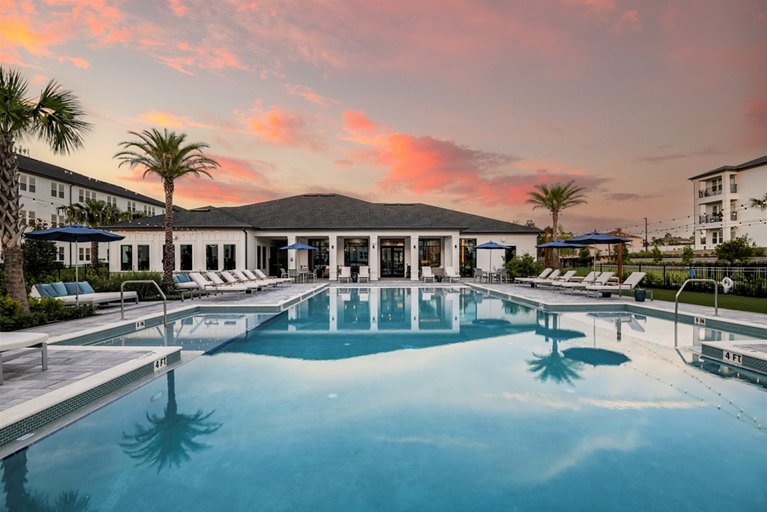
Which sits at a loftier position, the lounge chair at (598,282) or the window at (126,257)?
the window at (126,257)

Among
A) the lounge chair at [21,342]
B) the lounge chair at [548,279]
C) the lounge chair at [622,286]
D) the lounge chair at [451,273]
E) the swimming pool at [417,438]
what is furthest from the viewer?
the lounge chair at [451,273]

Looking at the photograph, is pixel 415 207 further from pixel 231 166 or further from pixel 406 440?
pixel 406 440

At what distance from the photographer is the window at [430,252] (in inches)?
1235

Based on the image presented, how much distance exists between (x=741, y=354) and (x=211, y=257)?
84.6 feet

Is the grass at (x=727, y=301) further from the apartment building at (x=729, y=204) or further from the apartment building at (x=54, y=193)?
the apartment building at (x=54, y=193)

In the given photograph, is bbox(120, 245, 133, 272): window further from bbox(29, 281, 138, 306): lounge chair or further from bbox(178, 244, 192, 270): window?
bbox(29, 281, 138, 306): lounge chair

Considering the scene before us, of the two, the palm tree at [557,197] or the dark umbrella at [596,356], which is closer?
→ the dark umbrella at [596,356]

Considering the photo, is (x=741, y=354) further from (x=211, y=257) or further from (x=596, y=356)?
(x=211, y=257)

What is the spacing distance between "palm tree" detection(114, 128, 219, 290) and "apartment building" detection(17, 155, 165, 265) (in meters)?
20.4

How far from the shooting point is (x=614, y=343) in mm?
8945

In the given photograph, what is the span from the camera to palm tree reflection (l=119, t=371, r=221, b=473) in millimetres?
3969

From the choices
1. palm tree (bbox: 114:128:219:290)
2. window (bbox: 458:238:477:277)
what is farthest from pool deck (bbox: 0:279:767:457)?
window (bbox: 458:238:477:277)

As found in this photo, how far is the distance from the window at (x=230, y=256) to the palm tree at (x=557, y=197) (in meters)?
22.1

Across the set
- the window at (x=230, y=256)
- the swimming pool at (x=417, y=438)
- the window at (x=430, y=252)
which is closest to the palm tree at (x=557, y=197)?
the window at (x=430, y=252)
